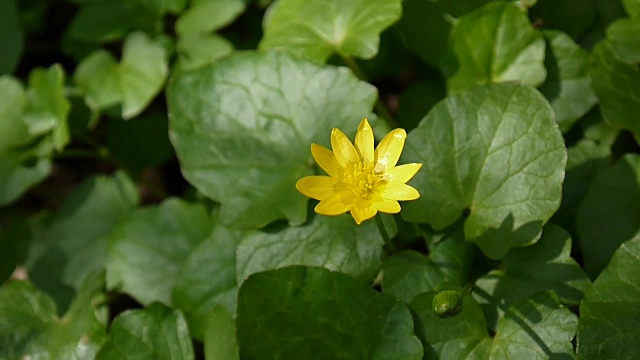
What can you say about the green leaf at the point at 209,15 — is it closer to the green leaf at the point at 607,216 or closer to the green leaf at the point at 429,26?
the green leaf at the point at 429,26

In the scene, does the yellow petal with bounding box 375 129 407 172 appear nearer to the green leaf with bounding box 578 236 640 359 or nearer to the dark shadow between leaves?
the dark shadow between leaves

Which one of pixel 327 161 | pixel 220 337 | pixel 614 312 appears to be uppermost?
pixel 327 161

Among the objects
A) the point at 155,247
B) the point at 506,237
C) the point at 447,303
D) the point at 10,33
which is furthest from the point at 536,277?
the point at 10,33

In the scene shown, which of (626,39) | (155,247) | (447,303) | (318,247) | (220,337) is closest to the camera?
(447,303)

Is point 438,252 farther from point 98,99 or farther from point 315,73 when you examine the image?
point 98,99

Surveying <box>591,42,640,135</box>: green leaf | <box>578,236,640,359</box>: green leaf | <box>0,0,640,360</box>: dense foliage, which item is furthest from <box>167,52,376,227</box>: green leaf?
<box>578,236,640,359</box>: green leaf

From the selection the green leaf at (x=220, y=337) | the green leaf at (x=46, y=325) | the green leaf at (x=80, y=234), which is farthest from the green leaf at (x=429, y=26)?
the green leaf at (x=46, y=325)

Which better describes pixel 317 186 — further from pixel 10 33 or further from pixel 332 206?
pixel 10 33
